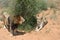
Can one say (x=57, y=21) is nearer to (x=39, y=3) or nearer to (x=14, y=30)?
(x=39, y=3)

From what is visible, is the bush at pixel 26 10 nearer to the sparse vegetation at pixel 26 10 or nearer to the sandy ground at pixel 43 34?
the sparse vegetation at pixel 26 10

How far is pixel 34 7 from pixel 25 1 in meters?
0.36

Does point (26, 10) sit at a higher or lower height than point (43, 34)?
higher

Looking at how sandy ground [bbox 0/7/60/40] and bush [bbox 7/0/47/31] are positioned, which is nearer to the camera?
sandy ground [bbox 0/7/60/40]

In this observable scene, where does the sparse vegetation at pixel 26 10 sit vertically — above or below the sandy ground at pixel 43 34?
above

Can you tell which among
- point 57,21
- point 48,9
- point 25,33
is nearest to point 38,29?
point 25,33

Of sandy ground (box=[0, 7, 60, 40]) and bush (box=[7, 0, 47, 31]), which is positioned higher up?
bush (box=[7, 0, 47, 31])

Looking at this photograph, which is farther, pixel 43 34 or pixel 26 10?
pixel 26 10

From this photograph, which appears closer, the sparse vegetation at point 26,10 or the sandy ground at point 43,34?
the sandy ground at point 43,34

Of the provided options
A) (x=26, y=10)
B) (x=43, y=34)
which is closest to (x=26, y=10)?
(x=26, y=10)

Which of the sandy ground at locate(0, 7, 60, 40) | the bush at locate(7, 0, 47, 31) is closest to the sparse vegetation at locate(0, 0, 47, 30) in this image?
the bush at locate(7, 0, 47, 31)

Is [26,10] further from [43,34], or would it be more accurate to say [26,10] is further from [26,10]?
[43,34]

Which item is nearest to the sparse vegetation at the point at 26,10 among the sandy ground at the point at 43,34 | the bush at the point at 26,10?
the bush at the point at 26,10

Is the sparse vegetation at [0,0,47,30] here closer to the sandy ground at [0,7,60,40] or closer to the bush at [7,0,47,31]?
the bush at [7,0,47,31]
